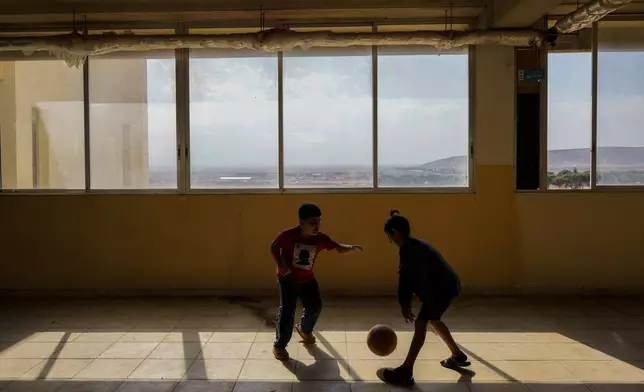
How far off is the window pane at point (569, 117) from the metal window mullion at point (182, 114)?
4.02 m

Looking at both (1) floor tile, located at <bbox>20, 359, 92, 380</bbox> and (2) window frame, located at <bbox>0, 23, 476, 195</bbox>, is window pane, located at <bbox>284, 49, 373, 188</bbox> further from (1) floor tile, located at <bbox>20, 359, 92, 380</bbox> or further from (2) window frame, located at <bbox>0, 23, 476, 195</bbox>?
(1) floor tile, located at <bbox>20, 359, 92, 380</bbox>

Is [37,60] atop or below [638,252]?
atop

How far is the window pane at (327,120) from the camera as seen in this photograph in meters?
6.12

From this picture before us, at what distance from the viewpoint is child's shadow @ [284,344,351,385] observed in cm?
361

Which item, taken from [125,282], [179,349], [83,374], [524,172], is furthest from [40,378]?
[524,172]

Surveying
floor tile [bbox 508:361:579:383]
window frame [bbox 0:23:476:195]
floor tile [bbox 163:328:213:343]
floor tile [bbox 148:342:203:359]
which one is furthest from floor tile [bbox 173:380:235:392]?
window frame [bbox 0:23:476:195]

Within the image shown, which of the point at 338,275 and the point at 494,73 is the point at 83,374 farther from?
the point at 494,73

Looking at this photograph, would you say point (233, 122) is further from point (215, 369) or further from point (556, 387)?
point (556, 387)

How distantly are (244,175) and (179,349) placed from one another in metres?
2.44

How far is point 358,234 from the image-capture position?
6.07m

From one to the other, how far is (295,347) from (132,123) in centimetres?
340

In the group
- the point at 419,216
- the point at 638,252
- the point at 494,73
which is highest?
the point at 494,73

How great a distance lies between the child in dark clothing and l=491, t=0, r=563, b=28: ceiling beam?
2.71 metres

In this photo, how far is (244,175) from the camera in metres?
6.20
